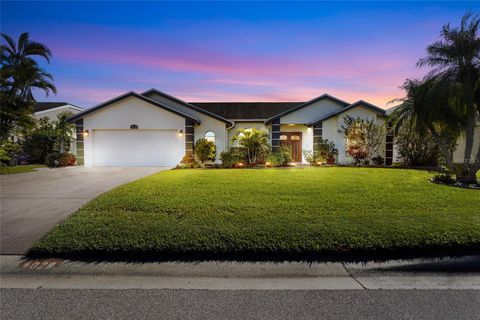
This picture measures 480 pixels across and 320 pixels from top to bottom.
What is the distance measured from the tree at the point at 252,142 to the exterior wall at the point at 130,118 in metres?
3.84

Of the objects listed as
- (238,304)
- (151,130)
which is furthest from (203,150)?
(238,304)

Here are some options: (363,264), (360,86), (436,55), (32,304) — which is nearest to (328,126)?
(360,86)

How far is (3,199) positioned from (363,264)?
9.41m

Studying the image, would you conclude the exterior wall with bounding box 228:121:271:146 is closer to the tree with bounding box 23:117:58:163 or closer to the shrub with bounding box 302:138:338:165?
the shrub with bounding box 302:138:338:165

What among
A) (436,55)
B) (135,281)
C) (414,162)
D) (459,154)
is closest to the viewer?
(135,281)

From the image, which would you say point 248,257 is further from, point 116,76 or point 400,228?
point 116,76

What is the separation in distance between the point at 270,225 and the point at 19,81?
19.7 m

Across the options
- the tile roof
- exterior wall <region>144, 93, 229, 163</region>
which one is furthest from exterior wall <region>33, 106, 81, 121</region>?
exterior wall <region>144, 93, 229, 163</region>

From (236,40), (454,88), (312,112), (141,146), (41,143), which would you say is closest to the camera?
(454,88)

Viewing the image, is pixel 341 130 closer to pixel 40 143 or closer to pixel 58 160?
pixel 58 160

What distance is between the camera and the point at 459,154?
1927 centimetres

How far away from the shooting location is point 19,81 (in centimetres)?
1700

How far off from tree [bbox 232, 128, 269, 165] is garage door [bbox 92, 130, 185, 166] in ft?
12.4

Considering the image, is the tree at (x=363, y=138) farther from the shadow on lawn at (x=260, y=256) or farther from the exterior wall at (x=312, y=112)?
the shadow on lawn at (x=260, y=256)
